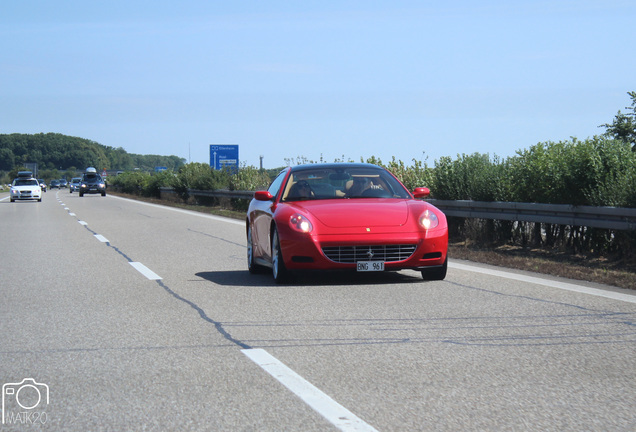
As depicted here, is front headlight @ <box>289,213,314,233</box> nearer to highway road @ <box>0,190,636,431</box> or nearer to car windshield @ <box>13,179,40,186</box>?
highway road @ <box>0,190,636,431</box>

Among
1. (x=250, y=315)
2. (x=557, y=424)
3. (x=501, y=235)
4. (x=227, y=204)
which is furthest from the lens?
(x=227, y=204)

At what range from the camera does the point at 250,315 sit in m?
7.02

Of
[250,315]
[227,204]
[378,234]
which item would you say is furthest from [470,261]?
[227,204]

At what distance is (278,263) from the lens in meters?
9.02

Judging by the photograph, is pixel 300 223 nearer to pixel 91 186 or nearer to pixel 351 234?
pixel 351 234

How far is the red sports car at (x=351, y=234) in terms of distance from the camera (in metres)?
8.74

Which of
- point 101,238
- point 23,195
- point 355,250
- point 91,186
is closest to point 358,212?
point 355,250

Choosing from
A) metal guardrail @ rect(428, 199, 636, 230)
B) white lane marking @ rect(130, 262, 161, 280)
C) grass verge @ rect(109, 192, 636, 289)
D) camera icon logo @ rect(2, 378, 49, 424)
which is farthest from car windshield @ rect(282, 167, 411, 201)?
camera icon logo @ rect(2, 378, 49, 424)

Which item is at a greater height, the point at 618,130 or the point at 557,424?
the point at 618,130

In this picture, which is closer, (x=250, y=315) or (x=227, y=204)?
(x=250, y=315)

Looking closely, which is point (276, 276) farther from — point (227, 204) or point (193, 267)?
point (227, 204)

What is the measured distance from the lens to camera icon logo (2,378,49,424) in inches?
164

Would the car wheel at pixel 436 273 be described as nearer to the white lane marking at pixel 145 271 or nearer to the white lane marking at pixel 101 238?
the white lane marking at pixel 145 271

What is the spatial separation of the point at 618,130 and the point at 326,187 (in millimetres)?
38080
